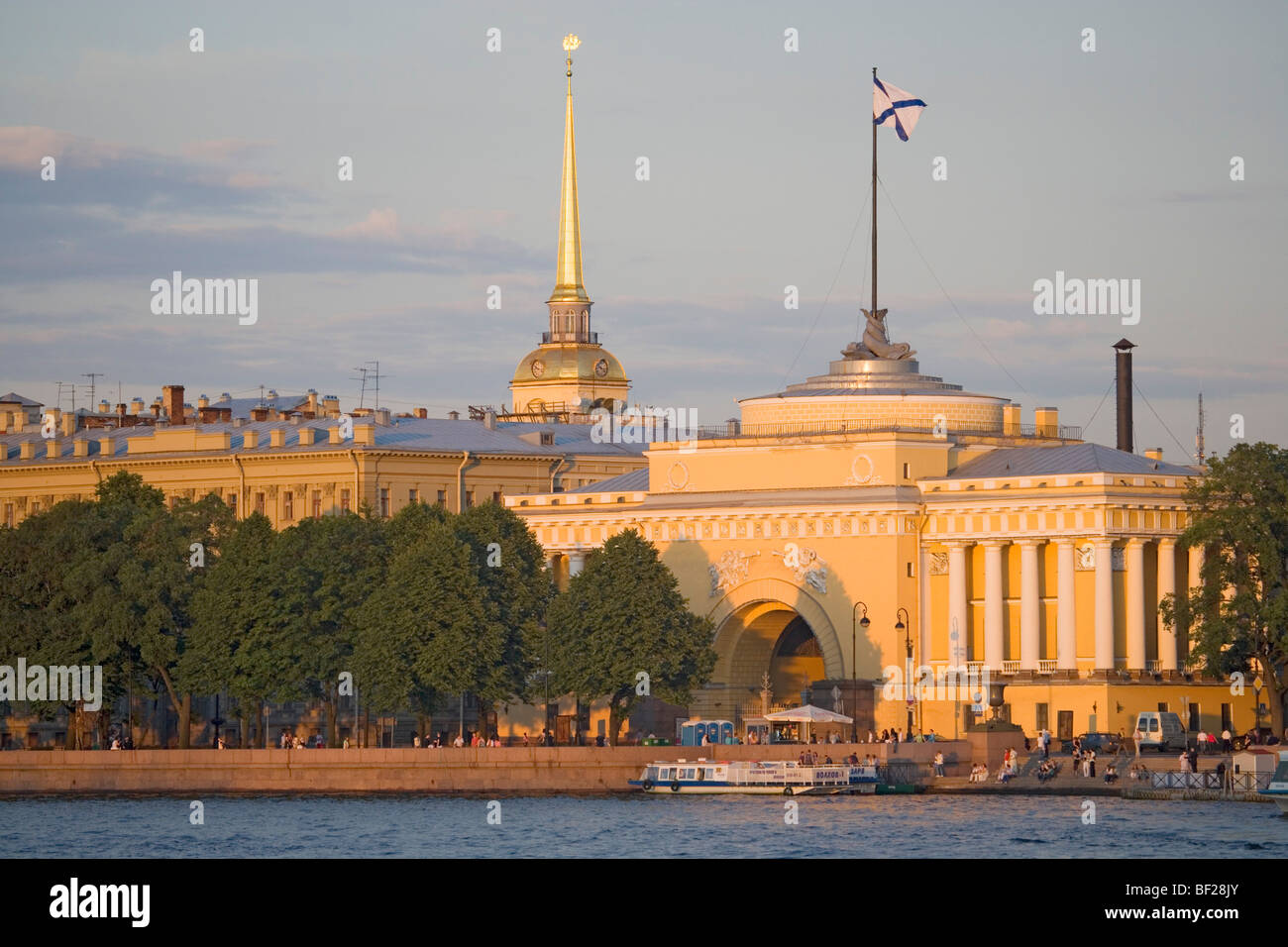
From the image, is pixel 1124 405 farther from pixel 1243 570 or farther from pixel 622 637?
pixel 622 637

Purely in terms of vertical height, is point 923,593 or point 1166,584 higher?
point 1166,584

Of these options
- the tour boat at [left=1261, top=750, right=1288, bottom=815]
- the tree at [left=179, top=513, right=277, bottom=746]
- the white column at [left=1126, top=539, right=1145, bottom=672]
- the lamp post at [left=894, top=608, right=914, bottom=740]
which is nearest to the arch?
the lamp post at [left=894, top=608, right=914, bottom=740]

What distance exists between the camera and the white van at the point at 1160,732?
7119cm

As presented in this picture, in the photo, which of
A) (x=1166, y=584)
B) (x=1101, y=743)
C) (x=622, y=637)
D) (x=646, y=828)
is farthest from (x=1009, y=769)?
(x=1166, y=584)

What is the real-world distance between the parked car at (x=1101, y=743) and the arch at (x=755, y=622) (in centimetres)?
890

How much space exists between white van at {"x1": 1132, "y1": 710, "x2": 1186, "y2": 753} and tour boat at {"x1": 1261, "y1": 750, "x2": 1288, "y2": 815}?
11.6 m

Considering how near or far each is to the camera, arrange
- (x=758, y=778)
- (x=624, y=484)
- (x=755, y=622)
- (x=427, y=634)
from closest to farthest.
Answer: (x=758, y=778) < (x=427, y=634) < (x=755, y=622) < (x=624, y=484)

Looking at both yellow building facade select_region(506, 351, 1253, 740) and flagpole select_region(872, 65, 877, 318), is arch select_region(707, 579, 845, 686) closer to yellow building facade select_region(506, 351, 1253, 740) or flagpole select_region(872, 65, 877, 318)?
yellow building facade select_region(506, 351, 1253, 740)

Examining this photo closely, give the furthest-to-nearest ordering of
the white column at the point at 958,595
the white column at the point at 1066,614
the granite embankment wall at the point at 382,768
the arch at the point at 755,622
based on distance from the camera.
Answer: the arch at the point at 755,622 < the white column at the point at 958,595 < the white column at the point at 1066,614 < the granite embankment wall at the point at 382,768

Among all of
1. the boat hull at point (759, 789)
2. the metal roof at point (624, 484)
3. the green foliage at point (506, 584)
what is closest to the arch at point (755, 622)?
the green foliage at point (506, 584)

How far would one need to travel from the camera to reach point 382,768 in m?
68.2

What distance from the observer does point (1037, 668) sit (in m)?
76.5

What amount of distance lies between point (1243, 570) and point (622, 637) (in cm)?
1490

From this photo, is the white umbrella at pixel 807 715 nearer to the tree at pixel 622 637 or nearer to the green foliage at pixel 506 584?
the tree at pixel 622 637
